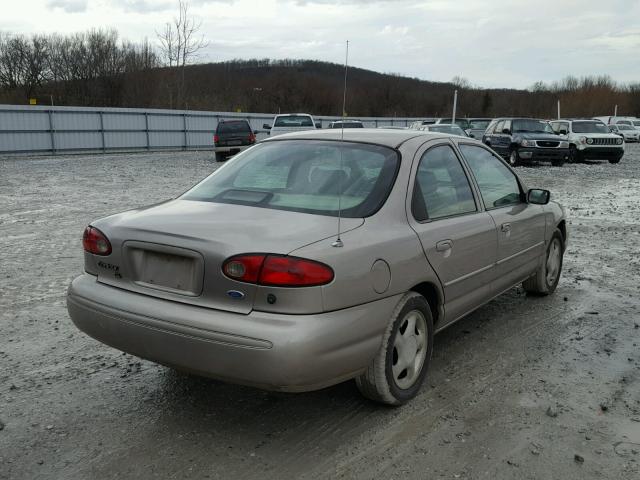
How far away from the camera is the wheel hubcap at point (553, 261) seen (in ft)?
18.5

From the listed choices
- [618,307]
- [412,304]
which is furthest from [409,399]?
[618,307]

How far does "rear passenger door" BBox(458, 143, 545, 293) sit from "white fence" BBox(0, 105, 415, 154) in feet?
79.5

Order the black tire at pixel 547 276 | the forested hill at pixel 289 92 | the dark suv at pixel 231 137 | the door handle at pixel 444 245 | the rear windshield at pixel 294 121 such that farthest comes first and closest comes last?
the forested hill at pixel 289 92 < the dark suv at pixel 231 137 < the rear windshield at pixel 294 121 < the black tire at pixel 547 276 < the door handle at pixel 444 245

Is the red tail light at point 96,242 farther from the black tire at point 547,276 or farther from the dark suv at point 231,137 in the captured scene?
the dark suv at point 231,137

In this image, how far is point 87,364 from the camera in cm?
397

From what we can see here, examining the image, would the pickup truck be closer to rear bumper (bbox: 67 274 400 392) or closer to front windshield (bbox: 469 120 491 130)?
front windshield (bbox: 469 120 491 130)

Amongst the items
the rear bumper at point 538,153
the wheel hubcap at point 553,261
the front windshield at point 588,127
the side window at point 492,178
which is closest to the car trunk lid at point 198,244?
the side window at point 492,178

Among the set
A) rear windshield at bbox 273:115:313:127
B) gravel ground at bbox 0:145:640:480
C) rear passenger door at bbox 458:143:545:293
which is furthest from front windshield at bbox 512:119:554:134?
rear passenger door at bbox 458:143:545:293

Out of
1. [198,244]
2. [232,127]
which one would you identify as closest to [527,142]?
[232,127]

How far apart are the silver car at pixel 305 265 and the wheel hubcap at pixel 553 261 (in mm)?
1539

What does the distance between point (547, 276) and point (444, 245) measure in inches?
95.2

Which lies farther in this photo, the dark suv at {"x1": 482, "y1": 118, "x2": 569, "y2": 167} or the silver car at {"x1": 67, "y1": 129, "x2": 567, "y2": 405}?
the dark suv at {"x1": 482, "y1": 118, "x2": 569, "y2": 167}

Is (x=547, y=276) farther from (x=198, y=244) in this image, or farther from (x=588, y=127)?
(x=588, y=127)

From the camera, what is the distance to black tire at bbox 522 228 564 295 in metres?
5.47
